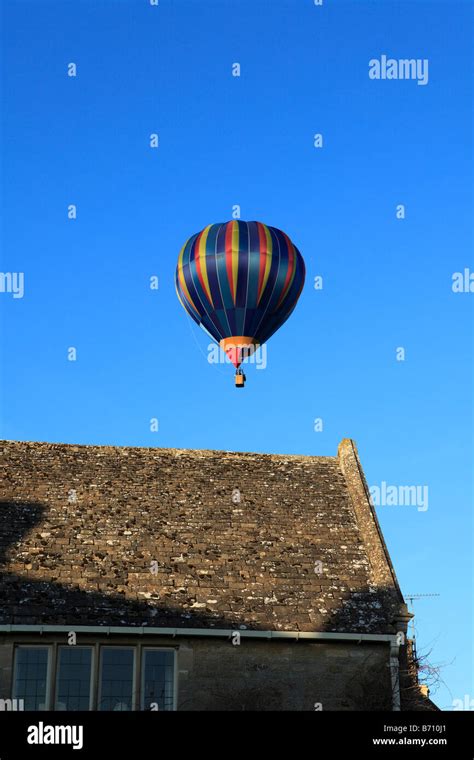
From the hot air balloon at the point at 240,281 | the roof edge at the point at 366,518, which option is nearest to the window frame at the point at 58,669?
the roof edge at the point at 366,518

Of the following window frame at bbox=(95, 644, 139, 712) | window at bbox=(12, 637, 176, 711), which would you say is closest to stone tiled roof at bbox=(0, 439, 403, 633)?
window frame at bbox=(95, 644, 139, 712)

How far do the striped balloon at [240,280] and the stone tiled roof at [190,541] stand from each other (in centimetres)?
524

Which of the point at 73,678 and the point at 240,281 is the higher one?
the point at 240,281

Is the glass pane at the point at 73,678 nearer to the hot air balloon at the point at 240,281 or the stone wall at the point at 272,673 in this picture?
the stone wall at the point at 272,673

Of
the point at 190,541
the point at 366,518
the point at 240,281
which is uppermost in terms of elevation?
the point at 240,281

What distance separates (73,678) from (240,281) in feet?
48.4

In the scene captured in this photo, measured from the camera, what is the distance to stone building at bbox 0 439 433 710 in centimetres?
2486

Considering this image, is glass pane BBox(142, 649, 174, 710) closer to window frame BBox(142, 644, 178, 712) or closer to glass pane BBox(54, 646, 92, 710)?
window frame BBox(142, 644, 178, 712)

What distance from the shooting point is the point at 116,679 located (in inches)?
984

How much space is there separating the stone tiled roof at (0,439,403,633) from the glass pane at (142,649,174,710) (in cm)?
81

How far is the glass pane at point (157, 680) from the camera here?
81.7 feet

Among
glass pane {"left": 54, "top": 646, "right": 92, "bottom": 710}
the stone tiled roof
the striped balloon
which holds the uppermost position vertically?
the striped balloon

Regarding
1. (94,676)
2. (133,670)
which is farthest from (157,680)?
(94,676)

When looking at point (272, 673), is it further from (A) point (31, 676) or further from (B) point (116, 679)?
(A) point (31, 676)
